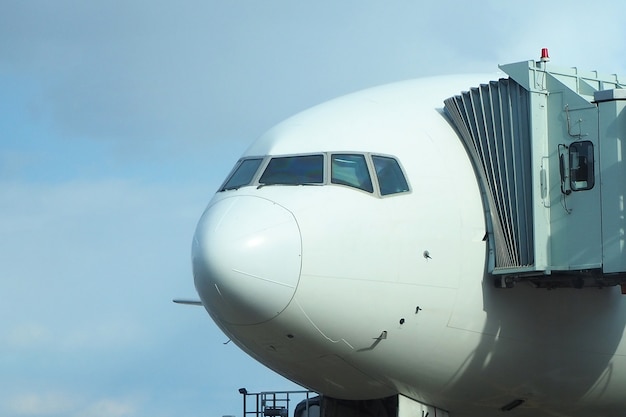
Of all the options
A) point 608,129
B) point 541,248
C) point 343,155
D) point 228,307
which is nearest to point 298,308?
point 228,307

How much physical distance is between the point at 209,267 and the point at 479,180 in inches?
153

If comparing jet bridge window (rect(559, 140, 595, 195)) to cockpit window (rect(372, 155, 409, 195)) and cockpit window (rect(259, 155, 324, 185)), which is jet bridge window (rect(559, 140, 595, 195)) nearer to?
cockpit window (rect(372, 155, 409, 195))

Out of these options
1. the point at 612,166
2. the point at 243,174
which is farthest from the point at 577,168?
the point at 243,174

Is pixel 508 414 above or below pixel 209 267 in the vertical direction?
below

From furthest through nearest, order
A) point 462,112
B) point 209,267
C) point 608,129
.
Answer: point 462,112 < point 608,129 < point 209,267

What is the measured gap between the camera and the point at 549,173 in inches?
653

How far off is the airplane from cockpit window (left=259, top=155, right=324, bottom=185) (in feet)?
0.08

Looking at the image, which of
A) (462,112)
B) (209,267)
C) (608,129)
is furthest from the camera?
(462,112)

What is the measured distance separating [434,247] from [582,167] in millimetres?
2147

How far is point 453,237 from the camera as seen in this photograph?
53.4ft

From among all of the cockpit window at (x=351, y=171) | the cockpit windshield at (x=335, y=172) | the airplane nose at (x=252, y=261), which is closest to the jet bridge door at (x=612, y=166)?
the cockpit windshield at (x=335, y=172)

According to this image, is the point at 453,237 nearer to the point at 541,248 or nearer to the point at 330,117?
the point at 541,248

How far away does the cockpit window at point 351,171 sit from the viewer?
16.1m

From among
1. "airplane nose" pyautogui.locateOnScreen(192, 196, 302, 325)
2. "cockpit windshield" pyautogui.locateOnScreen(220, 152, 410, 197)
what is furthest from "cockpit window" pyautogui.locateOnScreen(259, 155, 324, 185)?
"airplane nose" pyautogui.locateOnScreen(192, 196, 302, 325)
